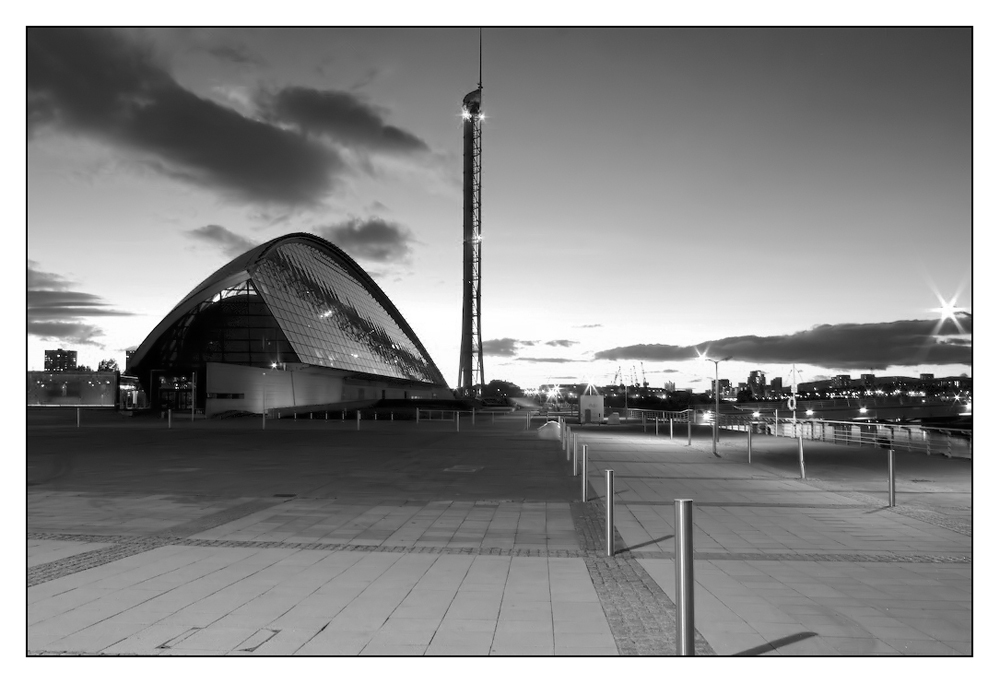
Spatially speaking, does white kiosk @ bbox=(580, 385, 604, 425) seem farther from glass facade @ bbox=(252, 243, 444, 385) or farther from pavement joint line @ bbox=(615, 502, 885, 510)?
pavement joint line @ bbox=(615, 502, 885, 510)

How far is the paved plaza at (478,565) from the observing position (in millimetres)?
5000

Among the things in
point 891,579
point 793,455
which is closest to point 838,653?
point 891,579

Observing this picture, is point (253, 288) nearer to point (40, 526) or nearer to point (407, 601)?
point (40, 526)

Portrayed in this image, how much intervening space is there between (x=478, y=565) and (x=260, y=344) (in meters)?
61.9

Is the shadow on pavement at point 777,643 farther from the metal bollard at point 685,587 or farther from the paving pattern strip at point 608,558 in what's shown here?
the metal bollard at point 685,587

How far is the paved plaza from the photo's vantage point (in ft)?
16.4

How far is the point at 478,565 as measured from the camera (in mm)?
Result: 7223

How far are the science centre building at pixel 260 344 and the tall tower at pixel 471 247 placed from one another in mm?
19628

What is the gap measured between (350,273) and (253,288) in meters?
27.6

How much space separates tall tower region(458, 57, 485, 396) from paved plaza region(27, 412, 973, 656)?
3211 inches

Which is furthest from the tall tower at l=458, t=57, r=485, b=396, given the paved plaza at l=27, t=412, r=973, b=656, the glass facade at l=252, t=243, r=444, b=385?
the paved plaza at l=27, t=412, r=973, b=656

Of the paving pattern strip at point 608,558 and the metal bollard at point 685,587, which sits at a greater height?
the metal bollard at point 685,587

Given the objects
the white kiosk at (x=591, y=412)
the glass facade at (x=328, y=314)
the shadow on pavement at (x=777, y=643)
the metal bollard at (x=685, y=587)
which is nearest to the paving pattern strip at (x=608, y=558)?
the shadow on pavement at (x=777, y=643)

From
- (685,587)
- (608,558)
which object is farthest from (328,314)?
(685,587)
